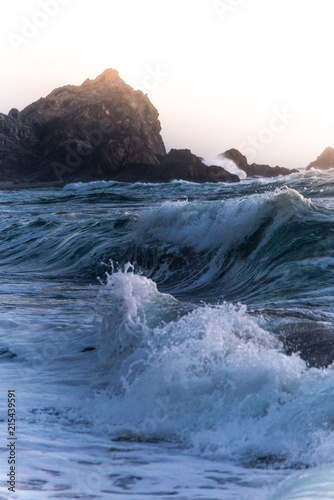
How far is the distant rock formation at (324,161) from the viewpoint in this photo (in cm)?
8619

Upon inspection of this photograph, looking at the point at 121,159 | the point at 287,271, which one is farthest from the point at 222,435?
the point at 121,159

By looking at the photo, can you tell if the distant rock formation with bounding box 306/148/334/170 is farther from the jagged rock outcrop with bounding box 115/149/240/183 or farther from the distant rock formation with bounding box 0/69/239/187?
the jagged rock outcrop with bounding box 115/149/240/183

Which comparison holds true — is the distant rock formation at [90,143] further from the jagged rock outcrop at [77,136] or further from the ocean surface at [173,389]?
the ocean surface at [173,389]

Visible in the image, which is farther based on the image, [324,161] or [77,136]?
[324,161]

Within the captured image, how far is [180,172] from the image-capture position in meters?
62.0

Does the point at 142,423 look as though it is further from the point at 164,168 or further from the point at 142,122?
the point at 142,122

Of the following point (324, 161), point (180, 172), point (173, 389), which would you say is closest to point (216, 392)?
point (173, 389)

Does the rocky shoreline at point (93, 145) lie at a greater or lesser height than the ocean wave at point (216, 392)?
greater

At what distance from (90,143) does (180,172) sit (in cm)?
2116

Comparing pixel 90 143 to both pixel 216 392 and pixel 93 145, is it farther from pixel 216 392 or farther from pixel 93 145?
pixel 216 392

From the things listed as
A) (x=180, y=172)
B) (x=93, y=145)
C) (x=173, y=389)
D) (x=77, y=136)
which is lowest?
(x=173, y=389)

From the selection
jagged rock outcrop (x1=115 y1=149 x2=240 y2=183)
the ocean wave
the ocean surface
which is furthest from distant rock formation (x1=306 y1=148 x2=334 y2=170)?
the ocean wave

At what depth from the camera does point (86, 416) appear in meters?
3.44

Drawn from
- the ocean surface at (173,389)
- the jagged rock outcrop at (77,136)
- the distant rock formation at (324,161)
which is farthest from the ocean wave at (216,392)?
the distant rock formation at (324,161)
